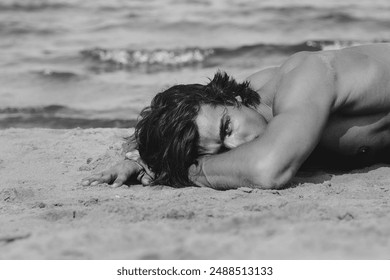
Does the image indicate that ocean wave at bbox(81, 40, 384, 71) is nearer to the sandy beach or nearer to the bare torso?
the sandy beach

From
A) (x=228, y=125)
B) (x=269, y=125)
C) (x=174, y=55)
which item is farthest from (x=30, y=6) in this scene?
(x=269, y=125)

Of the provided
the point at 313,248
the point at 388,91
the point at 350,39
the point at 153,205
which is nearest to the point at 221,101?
the point at 153,205

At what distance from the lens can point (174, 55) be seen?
30.1 ft

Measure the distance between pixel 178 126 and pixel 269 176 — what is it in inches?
21.7

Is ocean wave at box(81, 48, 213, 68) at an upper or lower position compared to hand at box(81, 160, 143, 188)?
upper

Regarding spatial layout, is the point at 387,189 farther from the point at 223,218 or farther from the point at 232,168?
the point at 223,218

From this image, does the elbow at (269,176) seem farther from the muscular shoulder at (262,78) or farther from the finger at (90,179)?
the finger at (90,179)

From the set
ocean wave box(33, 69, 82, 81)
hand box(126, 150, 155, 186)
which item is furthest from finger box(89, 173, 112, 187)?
ocean wave box(33, 69, 82, 81)

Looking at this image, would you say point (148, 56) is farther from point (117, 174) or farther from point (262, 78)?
point (117, 174)

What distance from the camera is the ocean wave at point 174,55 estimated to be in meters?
8.80

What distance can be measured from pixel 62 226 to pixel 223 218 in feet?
2.27

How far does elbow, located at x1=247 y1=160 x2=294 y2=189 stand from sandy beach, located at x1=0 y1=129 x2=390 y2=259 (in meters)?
0.04

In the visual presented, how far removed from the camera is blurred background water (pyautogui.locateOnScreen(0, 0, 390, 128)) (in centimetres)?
716

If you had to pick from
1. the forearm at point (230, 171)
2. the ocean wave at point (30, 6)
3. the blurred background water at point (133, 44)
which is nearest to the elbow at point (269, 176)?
the forearm at point (230, 171)
